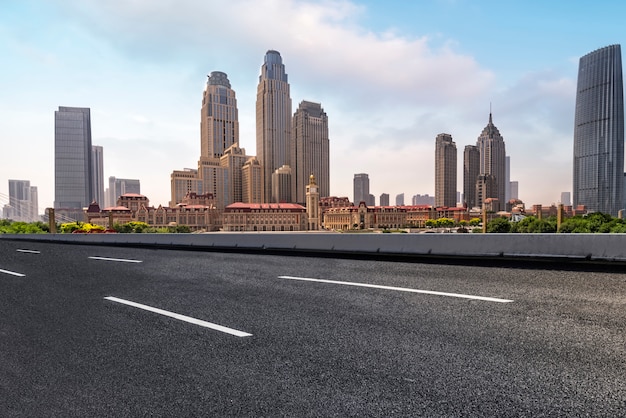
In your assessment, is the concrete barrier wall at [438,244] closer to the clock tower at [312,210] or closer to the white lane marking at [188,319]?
the white lane marking at [188,319]

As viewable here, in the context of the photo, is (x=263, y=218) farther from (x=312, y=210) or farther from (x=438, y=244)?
(x=438, y=244)

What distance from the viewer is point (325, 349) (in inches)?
144

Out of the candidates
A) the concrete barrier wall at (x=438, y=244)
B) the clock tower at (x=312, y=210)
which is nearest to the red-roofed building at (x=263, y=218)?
the clock tower at (x=312, y=210)

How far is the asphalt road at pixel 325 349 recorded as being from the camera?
2660 mm

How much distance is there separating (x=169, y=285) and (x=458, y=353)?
619 centimetres

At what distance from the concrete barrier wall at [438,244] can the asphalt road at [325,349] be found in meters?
A: 1.24

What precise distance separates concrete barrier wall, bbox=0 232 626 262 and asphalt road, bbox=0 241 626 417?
1.24 meters

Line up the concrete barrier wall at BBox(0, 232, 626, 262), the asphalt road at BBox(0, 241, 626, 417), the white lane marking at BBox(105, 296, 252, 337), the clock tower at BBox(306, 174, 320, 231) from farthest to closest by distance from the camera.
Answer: the clock tower at BBox(306, 174, 320, 231) → the concrete barrier wall at BBox(0, 232, 626, 262) → the white lane marking at BBox(105, 296, 252, 337) → the asphalt road at BBox(0, 241, 626, 417)

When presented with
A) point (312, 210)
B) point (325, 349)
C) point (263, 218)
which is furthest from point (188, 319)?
point (312, 210)

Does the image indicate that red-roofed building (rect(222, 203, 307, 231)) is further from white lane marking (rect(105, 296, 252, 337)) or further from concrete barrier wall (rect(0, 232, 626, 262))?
white lane marking (rect(105, 296, 252, 337))

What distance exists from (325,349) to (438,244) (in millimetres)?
7720

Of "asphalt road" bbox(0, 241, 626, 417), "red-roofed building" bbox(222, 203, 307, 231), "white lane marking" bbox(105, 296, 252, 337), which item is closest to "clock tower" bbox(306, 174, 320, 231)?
"red-roofed building" bbox(222, 203, 307, 231)

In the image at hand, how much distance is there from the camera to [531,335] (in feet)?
12.7

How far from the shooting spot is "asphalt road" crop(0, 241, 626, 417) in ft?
8.73
